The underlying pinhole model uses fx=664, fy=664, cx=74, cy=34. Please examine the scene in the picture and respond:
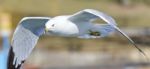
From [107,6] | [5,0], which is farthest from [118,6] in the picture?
[5,0]

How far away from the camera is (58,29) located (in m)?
2.08

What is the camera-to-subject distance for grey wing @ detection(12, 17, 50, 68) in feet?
7.79

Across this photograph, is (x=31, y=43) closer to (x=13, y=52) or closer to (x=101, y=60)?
(x=13, y=52)

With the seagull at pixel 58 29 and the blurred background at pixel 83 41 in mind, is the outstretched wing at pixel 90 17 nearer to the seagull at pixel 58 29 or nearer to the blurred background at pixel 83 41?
the seagull at pixel 58 29

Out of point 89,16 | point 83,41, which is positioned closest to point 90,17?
point 89,16

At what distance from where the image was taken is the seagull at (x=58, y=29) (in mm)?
2070

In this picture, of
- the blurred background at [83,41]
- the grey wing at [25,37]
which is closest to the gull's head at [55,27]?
the grey wing at [25,37]

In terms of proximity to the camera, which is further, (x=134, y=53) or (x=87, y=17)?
(x=134, y=53)

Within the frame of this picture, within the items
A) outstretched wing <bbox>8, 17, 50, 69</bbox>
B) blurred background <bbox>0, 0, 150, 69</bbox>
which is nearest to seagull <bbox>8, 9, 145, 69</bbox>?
outstretched wing <bbox>8, 17, 50, 69</bbox>

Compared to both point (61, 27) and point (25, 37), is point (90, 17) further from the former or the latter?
point (25, 37)

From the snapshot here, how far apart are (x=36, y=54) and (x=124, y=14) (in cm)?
386

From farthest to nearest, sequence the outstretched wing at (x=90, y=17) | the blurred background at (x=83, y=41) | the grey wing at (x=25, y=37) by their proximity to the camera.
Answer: the blurred background at (x=83, y=41) → the grey wing at (x=25, y=37) → the outstretched wing at (x=90, y=17)

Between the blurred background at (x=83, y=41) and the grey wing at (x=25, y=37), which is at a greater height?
Result: the grey wing at (x=25, y=37)

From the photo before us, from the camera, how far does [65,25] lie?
210 cm
